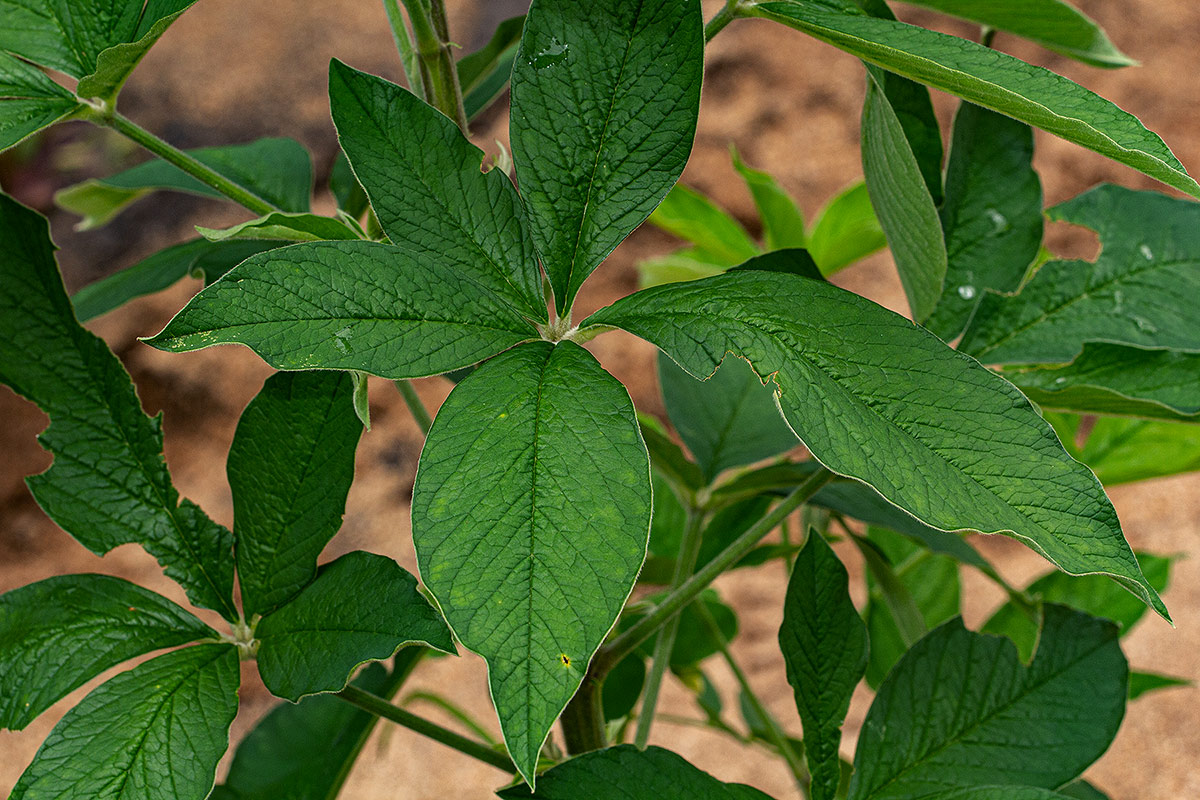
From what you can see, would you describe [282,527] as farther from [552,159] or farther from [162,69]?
[162,69]

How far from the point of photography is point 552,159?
32 cm

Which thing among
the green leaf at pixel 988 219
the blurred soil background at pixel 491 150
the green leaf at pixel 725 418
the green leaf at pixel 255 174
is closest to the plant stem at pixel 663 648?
the green leaf at pixel 725 418

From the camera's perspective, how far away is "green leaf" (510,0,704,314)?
1.00ft

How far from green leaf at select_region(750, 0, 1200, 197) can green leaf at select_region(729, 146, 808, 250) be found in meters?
0.39

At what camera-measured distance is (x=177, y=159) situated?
382 millimetres

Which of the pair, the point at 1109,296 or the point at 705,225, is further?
the point at 705,225

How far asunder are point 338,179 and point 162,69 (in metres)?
1.61

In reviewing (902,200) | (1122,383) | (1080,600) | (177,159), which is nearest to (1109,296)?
(1122,383)

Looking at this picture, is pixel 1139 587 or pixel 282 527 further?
pixel 282 527

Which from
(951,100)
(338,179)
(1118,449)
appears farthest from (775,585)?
(338,179)

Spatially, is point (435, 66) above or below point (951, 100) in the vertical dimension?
below

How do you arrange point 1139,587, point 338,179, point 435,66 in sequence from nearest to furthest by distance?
point 1139,587 → point 435,66 → point 338,179

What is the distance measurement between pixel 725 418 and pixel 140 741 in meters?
0.33

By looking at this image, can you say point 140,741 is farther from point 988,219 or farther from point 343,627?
point 988,219
